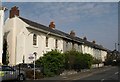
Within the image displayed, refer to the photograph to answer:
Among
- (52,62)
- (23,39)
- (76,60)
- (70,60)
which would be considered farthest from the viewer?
(76,60)

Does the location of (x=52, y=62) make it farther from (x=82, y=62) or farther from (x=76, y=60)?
(x=82, y=62)

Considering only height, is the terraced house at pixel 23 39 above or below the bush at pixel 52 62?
above

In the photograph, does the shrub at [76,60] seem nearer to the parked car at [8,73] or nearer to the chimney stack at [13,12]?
the chimney stack at [13,12]

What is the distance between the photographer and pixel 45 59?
35688 mm

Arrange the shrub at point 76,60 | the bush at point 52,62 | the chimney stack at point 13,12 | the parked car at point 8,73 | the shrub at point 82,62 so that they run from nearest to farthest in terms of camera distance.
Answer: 1. the parked car at point 8,73
2. the bush at point 52,62
3. the chimney stack at point 13,12
4. the shrub at point 76,60
5. the shrub at point 82,62

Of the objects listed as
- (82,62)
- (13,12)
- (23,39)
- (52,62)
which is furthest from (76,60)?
(13,12)

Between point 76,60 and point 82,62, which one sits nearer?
point 76,60

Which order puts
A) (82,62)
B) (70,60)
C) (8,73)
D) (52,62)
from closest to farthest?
(8,73)
(52,62)
(70,60)
(82,62)

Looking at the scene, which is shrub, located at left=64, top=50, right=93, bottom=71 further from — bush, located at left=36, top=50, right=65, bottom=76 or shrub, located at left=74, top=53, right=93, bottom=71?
bush, located at left=36, top=50, right=65, bottom=76

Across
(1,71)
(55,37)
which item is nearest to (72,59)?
(55,37)

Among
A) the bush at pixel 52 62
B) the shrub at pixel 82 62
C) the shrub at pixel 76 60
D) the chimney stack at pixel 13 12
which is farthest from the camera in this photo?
the shrub at pixel 82 62

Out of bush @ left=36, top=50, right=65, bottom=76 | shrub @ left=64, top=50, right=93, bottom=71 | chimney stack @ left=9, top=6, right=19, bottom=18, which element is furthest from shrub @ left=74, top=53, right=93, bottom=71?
chimney stack @ left=9, top=6, right=19, bottom=18

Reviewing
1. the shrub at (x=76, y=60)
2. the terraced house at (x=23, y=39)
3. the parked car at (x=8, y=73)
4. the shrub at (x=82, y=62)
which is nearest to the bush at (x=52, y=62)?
the terraced house at (x=23, y=39)

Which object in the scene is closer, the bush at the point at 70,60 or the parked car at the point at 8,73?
the parked car at the point at 8,73
